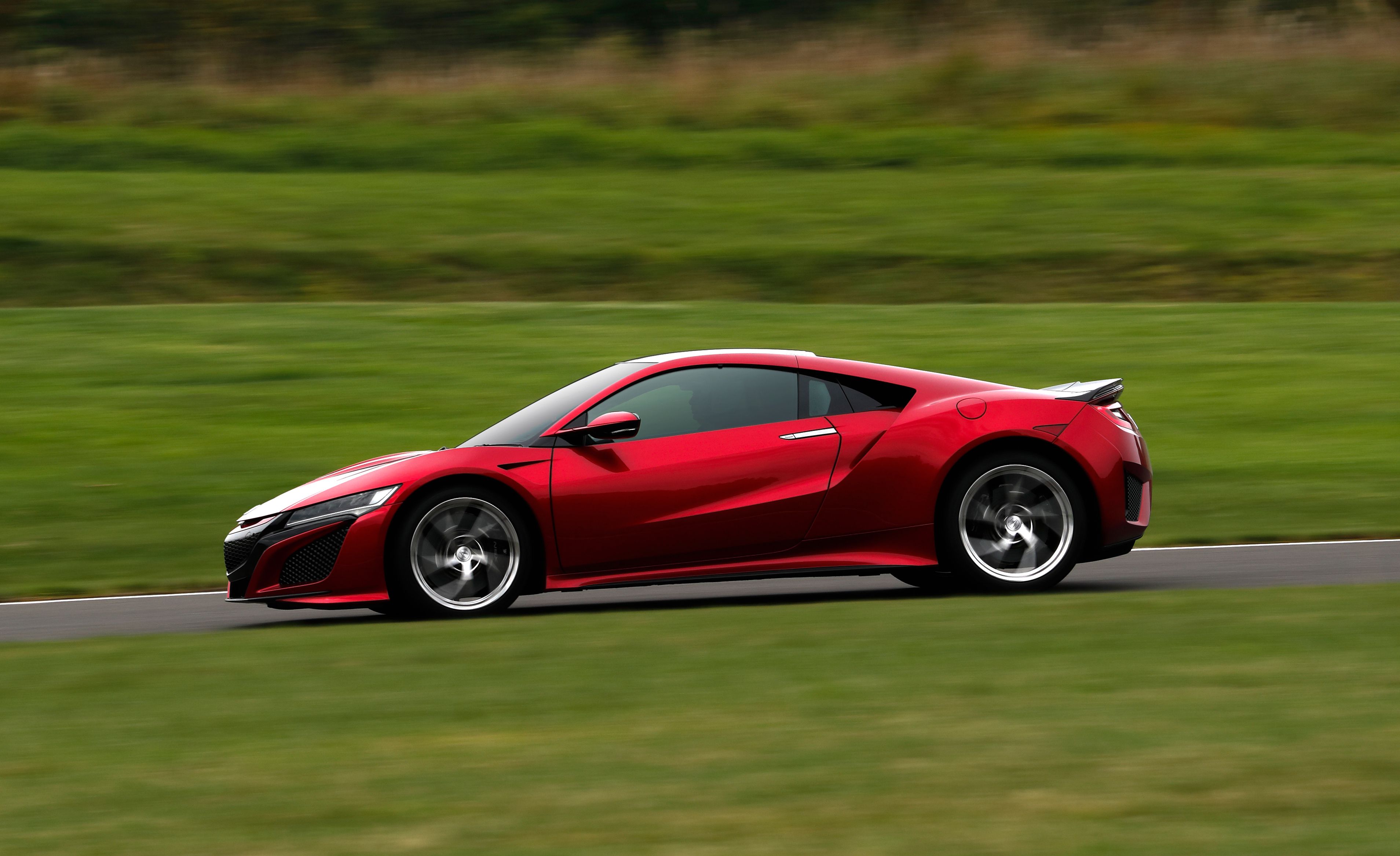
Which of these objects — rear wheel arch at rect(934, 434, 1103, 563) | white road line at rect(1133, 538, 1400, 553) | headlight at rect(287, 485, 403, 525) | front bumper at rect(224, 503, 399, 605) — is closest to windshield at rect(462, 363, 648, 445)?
headlight at rect(287, 485, 403, 525)

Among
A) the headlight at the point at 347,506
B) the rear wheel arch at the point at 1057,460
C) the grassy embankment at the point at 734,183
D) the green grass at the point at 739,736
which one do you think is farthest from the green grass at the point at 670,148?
the green grass at the point at 739,736

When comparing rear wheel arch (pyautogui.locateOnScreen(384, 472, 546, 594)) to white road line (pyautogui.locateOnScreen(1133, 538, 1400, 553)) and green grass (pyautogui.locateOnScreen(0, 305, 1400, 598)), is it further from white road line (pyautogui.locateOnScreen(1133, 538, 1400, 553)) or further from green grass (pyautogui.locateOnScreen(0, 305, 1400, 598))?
white road line (pyautogui.locateOnScreen(1133, 538, 1400, 553))

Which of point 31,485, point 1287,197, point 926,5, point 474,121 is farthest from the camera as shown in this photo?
point 926,5

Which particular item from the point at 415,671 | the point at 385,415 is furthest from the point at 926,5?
the point at 415,671

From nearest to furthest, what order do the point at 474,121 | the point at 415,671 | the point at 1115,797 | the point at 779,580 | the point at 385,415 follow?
the point at 1115,797
the point at 415,671
the point at 779,580
the point at 385,415
the point at 474,121

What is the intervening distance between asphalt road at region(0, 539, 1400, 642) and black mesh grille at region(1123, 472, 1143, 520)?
36cm

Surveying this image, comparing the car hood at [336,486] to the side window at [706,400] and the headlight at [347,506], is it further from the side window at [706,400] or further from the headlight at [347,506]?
the side window at [706,400]

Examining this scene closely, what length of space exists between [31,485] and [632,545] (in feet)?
19.0

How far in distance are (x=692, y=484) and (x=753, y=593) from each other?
3.53 ft

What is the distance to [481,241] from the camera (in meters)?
21.8

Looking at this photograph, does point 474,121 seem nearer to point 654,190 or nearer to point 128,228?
point 654,190

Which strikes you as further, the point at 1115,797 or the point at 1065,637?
the point at 1065,637

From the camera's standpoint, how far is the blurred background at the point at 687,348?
4.85m

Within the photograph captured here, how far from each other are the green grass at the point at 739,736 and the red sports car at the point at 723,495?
21.5 inches
